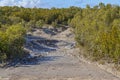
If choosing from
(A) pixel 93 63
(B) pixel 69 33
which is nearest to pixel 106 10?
(A) pixel 93 63

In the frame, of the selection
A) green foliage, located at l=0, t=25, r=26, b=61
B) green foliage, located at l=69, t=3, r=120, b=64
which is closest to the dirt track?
green foliage, located at l=0, t=25, r=26, b=61

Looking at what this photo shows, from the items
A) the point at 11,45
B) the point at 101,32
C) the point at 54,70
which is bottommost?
the point at 54,70

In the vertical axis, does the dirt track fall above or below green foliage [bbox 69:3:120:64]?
below

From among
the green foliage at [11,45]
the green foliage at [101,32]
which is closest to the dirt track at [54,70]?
the green foliage at [11,45]

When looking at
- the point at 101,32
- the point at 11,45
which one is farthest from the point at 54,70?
the point at 11,45

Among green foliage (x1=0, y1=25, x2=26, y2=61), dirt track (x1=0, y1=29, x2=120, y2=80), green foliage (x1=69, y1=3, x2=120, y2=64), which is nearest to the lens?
dirt track (x1=0, y1=29, x2=120, y2=80)

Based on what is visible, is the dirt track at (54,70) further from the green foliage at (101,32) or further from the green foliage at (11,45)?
the green foliage at (101,32)

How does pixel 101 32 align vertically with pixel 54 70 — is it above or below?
above

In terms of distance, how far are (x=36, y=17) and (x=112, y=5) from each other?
944 inches

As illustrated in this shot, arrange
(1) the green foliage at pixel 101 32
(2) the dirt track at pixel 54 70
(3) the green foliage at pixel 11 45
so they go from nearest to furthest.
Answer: (2) the dirt track at pixel 54 70
(1) the green foliage at pixel 101 32
(3) the green foliage at pixel 11 45

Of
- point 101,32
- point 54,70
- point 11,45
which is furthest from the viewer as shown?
point 11,45

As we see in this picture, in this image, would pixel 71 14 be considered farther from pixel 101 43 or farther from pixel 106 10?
pixel 101 43

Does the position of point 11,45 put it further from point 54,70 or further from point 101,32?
point 101,32

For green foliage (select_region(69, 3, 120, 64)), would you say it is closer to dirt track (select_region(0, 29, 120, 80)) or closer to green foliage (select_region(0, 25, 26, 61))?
dirt track (select_region(0, 29, 120, 80))
